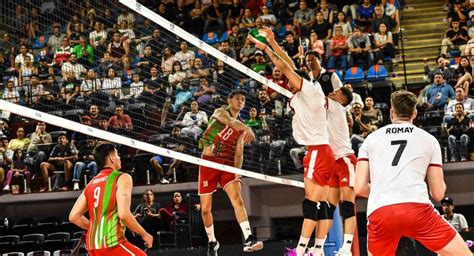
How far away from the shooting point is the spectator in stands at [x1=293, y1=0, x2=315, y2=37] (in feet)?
71.5

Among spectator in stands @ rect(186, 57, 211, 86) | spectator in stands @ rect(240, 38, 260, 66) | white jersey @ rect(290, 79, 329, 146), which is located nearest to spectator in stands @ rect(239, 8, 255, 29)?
spectator in stands @ rect(240, 38, 260, 66)

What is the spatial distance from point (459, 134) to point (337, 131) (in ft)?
23.1

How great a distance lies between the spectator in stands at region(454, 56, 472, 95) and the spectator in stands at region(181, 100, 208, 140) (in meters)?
5.52

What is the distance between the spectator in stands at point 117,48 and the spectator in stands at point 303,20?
5302mm

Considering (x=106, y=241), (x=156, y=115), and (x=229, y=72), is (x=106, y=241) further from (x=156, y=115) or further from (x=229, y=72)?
(x=229, y=72)

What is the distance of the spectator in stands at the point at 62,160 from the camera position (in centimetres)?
1903

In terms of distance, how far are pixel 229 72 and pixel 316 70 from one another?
7683 millimetres

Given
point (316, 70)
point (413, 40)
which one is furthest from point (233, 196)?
point (413, 40)

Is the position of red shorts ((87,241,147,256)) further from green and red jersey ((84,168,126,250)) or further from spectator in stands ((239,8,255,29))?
spectator in stands ((239,8,255,29))

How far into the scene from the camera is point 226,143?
36.9 feet

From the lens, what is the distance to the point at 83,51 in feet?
64.4

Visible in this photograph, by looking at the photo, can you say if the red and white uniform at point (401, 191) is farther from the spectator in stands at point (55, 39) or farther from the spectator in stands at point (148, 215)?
the spectator in stands at point (55, 39)

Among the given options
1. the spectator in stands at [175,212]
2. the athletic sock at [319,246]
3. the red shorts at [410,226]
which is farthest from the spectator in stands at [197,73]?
the red shorts at [410,226]

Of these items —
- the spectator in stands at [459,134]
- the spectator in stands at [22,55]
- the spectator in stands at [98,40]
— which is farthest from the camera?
the spectator in stands at [22,55]
